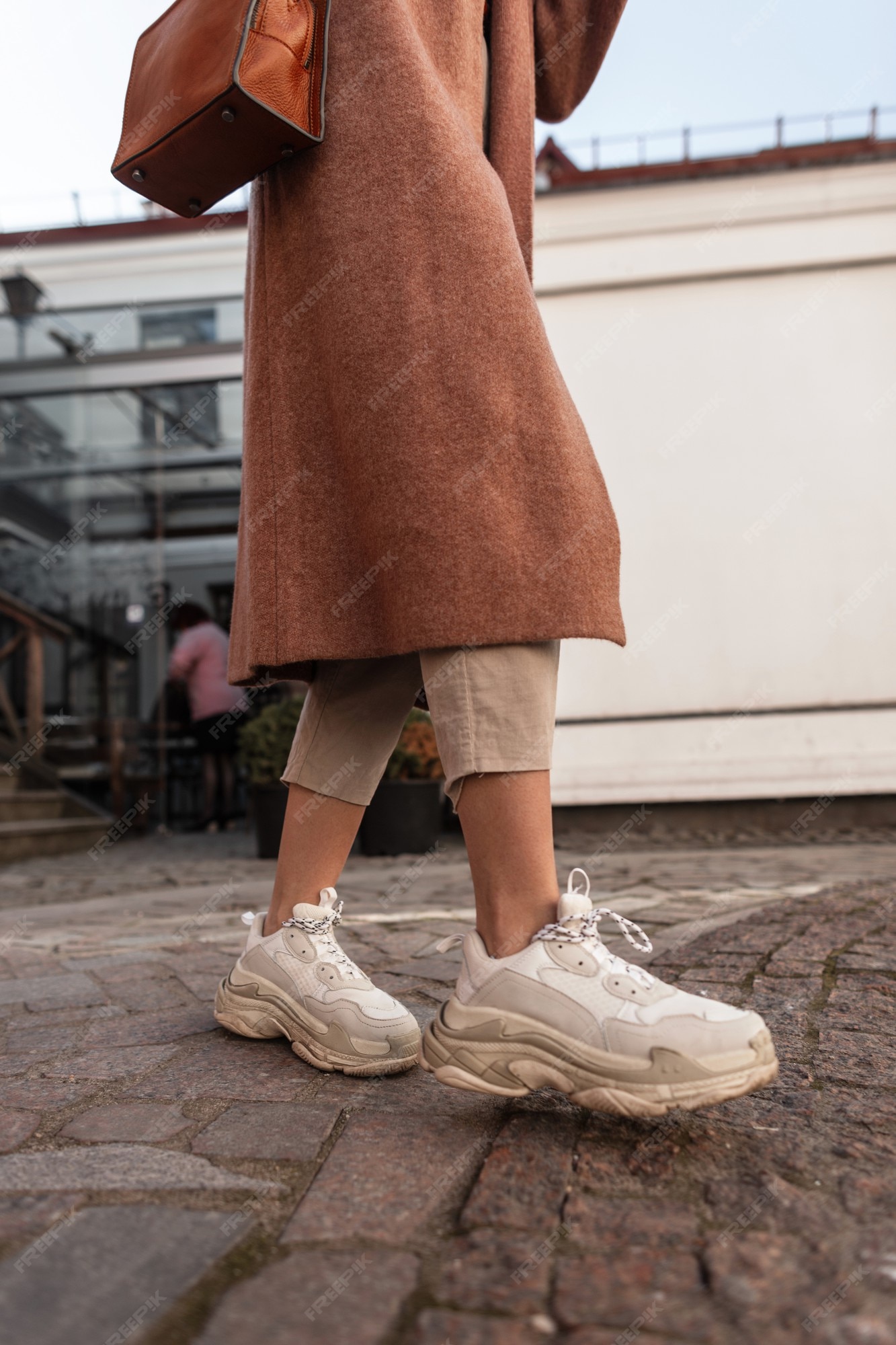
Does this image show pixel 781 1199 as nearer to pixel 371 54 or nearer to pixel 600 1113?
pixel 600 1113

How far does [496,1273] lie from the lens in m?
0.87

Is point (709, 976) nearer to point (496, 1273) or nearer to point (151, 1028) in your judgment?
point (151, 1028)

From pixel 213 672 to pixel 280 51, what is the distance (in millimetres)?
6812

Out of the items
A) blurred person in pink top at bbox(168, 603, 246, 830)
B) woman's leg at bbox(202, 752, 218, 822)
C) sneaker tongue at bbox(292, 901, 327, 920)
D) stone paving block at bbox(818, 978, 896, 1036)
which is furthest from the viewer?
woman's leg at bbox(202, 752, 218, 822)

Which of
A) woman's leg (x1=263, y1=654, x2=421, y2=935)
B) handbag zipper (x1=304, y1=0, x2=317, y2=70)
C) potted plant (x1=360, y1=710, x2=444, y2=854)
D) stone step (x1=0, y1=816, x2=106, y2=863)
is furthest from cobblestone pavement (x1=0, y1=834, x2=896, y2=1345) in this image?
stone step (x1=0, y1=816, x2=106, y2=863)

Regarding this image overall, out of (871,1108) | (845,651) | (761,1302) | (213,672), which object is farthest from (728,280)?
(761,1302)

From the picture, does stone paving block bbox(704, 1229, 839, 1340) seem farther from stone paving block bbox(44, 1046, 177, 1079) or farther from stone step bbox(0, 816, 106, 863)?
stone step bbox(0, 816, 106, 863)

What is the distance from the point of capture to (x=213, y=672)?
25.8ft

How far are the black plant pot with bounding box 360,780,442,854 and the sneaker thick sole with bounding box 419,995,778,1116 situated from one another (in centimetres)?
404

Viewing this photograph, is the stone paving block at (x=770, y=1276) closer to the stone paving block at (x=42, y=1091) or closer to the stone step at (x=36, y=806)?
the stone paving block at (x=42, y=1091)

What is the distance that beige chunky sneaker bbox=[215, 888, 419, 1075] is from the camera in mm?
1425

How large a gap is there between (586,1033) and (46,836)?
625 centimetres

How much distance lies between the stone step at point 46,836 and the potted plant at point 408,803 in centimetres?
250

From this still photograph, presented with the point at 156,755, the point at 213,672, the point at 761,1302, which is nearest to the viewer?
the point at 761,1302
